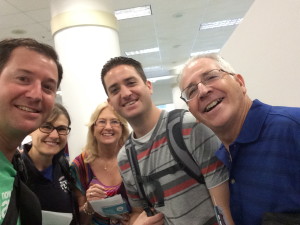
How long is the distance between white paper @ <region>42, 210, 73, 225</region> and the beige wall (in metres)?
1.54

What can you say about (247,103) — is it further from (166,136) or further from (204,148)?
(166,136)

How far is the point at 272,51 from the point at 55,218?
66.7 inches

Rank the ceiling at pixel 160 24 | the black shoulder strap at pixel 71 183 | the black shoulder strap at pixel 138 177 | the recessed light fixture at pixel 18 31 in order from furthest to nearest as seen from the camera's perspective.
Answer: the recessed light fixture at pixel 18 31, the ceiling at pixel 160 24, the black shoulder strap at pixel 71 183, the black shoulder strap at pixel 138 177

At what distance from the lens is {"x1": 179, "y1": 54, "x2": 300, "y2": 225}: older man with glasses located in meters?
0.98

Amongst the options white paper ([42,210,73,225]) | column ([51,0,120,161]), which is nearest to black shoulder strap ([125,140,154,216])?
white paper ([42,210,73,225])

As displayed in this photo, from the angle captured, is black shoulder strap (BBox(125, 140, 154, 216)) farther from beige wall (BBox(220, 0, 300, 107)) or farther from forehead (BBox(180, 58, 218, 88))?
beige wall (BBox(220, 0, 300, 107))

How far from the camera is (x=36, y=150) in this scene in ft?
6.54

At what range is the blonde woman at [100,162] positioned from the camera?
6.69 feet

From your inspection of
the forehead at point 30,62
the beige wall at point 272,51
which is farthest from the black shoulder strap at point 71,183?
the beige wall at point 272,51

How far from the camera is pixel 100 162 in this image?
88.4 inches

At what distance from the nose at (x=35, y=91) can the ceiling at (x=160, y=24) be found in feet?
12.5

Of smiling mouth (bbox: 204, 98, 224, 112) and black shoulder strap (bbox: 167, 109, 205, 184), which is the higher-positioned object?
smiling mouth (bbox: 204, 98, 224, 112)

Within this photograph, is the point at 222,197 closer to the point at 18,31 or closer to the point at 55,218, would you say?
the point at 55,218

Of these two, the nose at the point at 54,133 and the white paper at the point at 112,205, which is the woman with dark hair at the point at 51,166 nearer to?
the nose at the point at 54,133
